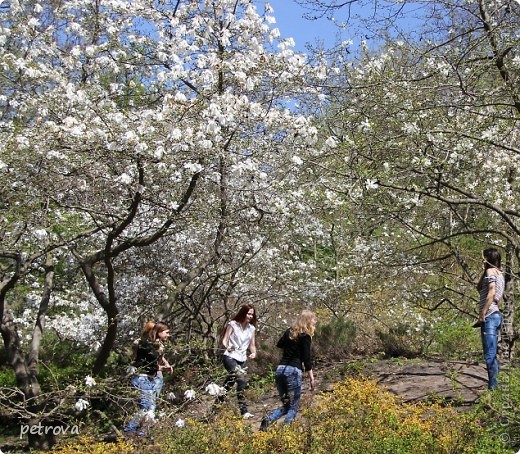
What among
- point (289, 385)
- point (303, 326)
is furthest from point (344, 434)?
point (303, 326)

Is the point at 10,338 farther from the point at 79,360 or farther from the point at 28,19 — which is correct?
the point at 28,19

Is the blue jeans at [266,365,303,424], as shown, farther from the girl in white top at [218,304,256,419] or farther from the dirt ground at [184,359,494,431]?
the girl in white top at [218,304,256,419]

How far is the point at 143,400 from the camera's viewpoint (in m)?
5.65

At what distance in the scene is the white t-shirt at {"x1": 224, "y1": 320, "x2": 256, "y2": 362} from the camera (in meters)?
6.52

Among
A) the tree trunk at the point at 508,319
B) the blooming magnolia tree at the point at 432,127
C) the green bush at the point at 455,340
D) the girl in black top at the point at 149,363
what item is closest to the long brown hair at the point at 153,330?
the girl in black top at the point at 149,363

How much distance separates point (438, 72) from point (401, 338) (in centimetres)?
444

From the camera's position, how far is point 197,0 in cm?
676

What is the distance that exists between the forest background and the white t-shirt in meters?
0.46

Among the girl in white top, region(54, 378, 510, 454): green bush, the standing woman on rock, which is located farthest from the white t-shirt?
the standing woman on rock

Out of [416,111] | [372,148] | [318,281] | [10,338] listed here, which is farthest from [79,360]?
[416,111]

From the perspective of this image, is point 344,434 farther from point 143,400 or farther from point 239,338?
point 239,338

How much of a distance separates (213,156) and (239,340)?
6.12ft

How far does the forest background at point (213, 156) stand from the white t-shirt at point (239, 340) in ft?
1.51

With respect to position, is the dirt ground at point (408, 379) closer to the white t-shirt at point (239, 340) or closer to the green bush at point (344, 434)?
the white t-shirt at point (239, 340)
